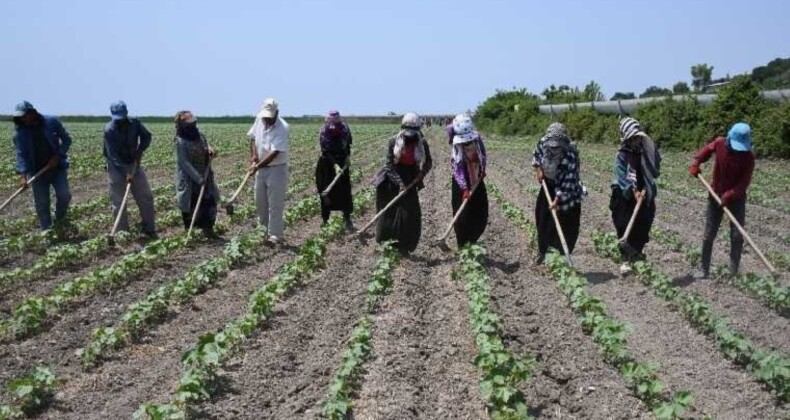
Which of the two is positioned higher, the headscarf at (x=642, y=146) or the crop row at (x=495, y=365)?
the headscarf at (x=642, y=146)

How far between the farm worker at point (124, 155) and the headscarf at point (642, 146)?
5519 mm

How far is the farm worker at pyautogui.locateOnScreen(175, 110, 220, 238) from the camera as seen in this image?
949 cm

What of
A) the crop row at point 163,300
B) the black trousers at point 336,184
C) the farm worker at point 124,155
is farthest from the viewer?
the black trousers at point 336,184

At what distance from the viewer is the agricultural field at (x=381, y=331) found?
475 centimetres

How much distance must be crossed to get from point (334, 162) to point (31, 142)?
3660 mm

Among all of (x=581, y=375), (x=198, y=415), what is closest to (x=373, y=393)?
(x=198, y=415)

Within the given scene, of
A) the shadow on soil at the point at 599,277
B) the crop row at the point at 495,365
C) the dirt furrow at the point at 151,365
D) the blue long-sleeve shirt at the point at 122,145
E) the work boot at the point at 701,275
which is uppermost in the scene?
the blue long-sleeve shirt at the point at 122,145

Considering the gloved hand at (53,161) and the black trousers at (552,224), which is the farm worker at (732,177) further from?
the gloved hand at (53,161)

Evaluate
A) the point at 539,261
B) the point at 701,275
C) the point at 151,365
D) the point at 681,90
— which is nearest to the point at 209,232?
the point at 539,261

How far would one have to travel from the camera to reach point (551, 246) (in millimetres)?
8375

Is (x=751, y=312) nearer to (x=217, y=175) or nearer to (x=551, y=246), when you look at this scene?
(x=551, y=246)

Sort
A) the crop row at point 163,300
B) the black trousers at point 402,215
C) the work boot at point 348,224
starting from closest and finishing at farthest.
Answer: the crop row at point 163,300 < the black trousers at point 402,215 < the work boot at point 348,224

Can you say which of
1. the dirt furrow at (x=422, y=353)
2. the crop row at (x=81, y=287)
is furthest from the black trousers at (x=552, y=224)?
the crop row at (x=81, y=287)

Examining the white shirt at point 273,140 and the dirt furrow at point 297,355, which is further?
the white shirt at point 273,140
